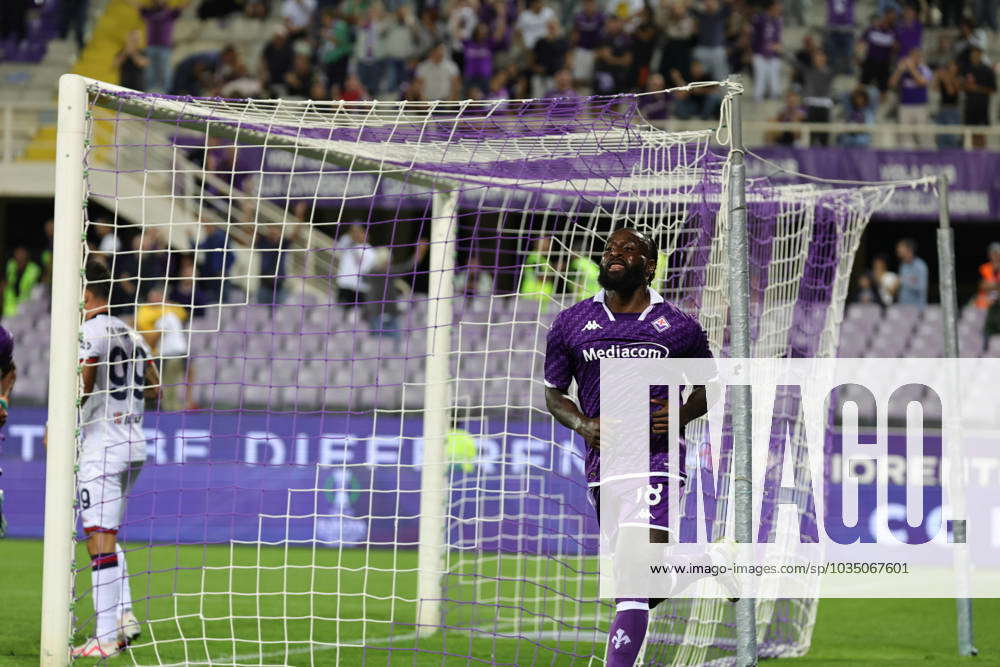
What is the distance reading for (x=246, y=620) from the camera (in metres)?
9.13

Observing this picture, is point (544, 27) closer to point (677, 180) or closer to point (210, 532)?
point (210, 532)

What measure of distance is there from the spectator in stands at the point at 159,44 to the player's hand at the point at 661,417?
1640 cm

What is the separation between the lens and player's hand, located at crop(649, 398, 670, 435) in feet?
19.5

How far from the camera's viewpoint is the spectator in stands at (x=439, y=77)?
2038 cm

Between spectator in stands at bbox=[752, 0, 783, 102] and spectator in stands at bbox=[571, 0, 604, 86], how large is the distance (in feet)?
7.68

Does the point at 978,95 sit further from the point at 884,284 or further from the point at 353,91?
the point at 353,91

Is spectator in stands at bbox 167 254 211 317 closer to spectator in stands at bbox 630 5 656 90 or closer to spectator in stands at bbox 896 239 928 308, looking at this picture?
spectator in stands at bbox 630 5 656 90

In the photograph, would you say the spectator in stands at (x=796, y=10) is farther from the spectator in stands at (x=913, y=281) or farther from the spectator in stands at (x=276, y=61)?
the spectator in stands at (x=276, y=61)

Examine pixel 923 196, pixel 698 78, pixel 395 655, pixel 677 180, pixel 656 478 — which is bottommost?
pixel 395 655

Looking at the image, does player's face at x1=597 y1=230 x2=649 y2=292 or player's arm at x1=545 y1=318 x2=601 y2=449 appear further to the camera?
player's arm at x1=545 y1=318 x2=601 y2=449

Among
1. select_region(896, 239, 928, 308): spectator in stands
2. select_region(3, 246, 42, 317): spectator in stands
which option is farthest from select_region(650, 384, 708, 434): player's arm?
select_region(3, 246, 42, 317): spectator in stands

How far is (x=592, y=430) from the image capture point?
19.2ft

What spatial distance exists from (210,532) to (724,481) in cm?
766

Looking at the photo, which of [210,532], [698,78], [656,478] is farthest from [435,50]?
[656,478]
